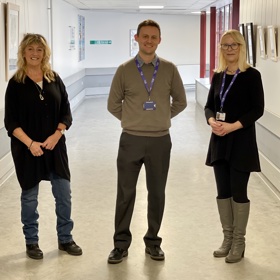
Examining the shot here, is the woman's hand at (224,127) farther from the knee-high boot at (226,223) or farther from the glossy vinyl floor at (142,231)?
the glossy vinyl floor at (142,231)

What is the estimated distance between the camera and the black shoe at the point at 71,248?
3875 mm

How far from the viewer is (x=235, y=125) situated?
3.50 metres

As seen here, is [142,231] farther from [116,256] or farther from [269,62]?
[269,62]

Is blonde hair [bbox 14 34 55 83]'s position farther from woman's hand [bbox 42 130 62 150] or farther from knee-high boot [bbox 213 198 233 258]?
knee-high boot [bbox 213 198 233 258]

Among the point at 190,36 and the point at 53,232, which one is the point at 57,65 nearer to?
the point at 53,232

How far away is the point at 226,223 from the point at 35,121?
5.24ft

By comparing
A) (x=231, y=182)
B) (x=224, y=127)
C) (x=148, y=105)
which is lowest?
(x=231, y=182)

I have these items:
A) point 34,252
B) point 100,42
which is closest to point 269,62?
point 34,252

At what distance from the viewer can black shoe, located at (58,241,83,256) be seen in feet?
12.7

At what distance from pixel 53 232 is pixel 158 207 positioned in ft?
3.76

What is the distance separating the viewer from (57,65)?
35.8 ft

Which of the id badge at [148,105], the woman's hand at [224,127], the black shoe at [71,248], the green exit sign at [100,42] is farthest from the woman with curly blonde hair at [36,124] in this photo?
the green exit sign at [100,42]

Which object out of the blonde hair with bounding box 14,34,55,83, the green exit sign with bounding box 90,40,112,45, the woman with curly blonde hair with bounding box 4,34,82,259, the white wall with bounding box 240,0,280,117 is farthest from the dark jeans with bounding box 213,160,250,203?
the green exit sign with bounding box 90,40,112,45

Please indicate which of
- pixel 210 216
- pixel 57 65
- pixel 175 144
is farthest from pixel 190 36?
pixel 210 216
